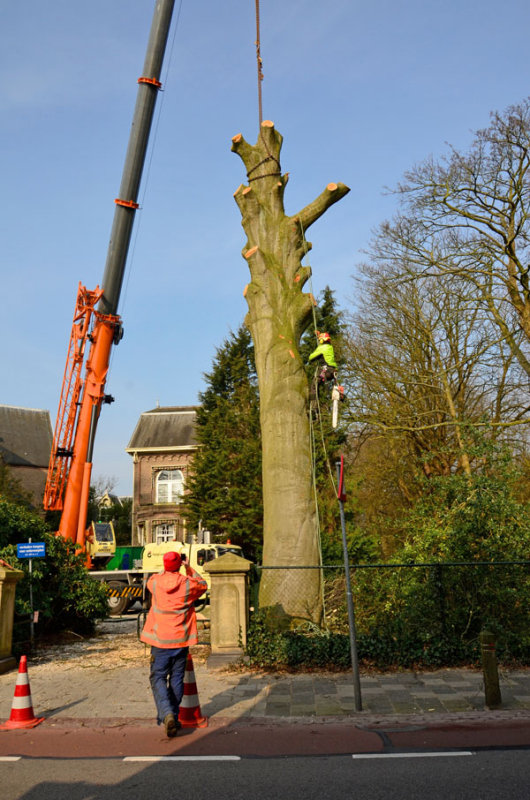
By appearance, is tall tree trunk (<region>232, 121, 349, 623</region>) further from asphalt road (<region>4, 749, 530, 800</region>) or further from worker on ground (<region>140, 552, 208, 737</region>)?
asphalt road (<region>4, 749, 530, 800</region>)

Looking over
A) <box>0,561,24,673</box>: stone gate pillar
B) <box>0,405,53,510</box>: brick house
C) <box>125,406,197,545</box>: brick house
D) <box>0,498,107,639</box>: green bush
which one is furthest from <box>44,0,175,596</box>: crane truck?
<box>0,405,53,510</box>: brick house

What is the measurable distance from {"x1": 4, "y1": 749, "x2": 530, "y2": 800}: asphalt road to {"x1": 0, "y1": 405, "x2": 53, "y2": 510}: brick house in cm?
4527

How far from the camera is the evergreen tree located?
2950 centimetres

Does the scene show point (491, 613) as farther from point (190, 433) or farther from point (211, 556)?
point (190, 433)

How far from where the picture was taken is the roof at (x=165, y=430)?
48.2 meters

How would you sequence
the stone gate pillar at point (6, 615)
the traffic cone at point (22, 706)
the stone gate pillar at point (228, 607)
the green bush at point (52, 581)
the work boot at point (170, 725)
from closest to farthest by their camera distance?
the work boot at point (170, 725) → the traffic cone at point (22, 706) → the stone gate pillar at point (6, 615) → the stone gate pillar at point (228, 607) → the green bush at point (52, 581)

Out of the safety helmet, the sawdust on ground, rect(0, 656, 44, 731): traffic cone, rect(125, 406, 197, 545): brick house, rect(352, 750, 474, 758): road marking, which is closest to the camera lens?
rect(352, 750, 474, 758): road marking

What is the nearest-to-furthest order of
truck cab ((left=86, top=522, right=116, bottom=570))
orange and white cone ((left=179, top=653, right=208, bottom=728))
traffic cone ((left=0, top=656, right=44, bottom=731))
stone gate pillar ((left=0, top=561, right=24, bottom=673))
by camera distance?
orange and white cone ((left=179, top=653, right=208, bottom=728))
traffic cone ((left=0, top=656, right=44, bottom=731))
stone gate pillar ((left=0, top=561, right=24, bottom=673))
truck cab ((left=86, top=522, right=116, bottom=570))

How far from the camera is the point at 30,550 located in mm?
11711

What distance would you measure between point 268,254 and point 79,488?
10019 millimetres

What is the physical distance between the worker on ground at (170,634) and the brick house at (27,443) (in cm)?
4431

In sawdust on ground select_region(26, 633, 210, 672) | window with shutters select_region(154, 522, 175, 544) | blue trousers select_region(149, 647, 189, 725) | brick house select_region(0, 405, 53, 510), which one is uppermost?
brick house select_region(0, 405, 53, 510)

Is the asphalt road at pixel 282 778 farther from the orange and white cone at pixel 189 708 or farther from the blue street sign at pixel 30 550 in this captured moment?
the blue street sign at pixel 30 550

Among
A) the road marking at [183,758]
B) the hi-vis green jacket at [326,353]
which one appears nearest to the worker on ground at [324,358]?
the hi-vis green jacket at [326,353]
